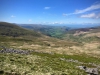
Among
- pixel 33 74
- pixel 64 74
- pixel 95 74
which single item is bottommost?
pixel 95 74

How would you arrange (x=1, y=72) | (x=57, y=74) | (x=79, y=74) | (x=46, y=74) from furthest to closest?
(x=79, y=74), (x=57, y=74), (x=46, y=74), (x=1, y=72)

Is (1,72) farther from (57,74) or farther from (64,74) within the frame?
(64,74)

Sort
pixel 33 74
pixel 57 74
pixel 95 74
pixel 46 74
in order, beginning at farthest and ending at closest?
pixel 95 74 < pixel 57 74 < pixel 46 74 < pixel 33 74

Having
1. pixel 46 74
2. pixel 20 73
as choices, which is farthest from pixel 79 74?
pixel 20 73

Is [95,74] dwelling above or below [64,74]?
below

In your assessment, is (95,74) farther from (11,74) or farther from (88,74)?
(11,74)

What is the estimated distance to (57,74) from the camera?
35.8 metres

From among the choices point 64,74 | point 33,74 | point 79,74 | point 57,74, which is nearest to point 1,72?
point 33,74

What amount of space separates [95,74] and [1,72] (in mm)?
31592

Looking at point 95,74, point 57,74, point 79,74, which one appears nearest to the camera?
point 57,74

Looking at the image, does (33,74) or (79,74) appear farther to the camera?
(79,74)

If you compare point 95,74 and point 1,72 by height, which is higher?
point 1,72

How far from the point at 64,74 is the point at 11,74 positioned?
Result: 1569cm

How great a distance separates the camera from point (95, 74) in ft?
149
